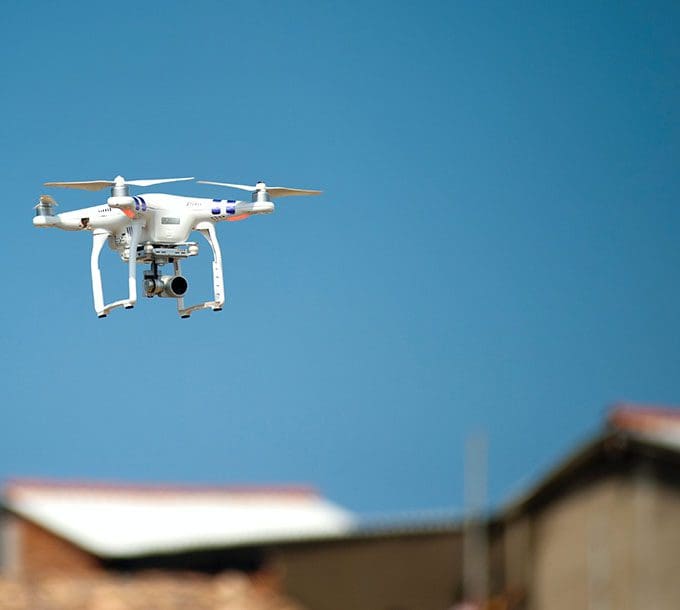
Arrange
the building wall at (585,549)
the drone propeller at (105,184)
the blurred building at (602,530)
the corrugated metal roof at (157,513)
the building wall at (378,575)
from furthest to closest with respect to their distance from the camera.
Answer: the corrugated metal roof at (157,513), the building wall at (378,575), the building wall at (585,549), the blurred building at (602,530), the drone propeller at (105,184)

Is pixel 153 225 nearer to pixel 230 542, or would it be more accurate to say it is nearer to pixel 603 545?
pixel 603 545

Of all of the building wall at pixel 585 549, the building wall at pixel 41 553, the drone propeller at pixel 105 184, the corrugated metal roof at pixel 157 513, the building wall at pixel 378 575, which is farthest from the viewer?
the corrugated metal roof at pixel 157 513

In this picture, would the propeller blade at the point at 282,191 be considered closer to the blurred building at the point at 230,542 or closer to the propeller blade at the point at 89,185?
the propeller blade at the point at 89,185

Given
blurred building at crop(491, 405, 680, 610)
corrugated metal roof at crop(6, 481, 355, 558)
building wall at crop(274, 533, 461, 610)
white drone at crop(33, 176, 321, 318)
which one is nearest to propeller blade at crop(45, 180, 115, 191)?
white drone at crop(33, 176, 321, 318)

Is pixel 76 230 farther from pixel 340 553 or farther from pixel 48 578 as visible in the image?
pixel 48 578

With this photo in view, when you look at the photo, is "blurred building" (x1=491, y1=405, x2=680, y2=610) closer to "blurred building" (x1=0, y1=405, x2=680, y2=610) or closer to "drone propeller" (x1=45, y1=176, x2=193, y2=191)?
"blurred building" (x1=0, y1=405, x2=680, y2=610)

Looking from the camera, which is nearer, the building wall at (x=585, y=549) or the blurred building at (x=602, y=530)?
the blurred building at (x=602, y=530)

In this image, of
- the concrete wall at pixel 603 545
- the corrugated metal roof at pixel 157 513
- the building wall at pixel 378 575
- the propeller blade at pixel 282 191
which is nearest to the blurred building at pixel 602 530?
the concrete wall at pixel 603 545

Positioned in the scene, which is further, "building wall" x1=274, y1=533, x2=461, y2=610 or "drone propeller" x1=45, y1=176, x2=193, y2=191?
"building wall" x1=274, y1=533, x2=461, y2=610
